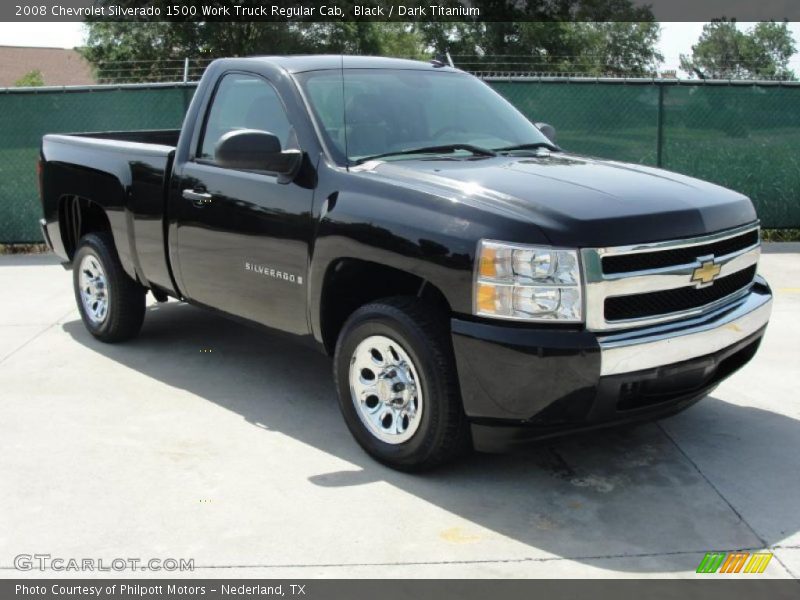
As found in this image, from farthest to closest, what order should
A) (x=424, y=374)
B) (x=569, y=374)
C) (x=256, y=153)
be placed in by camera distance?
(x=256, y=153) → (x=424, y=374) → (x=569, y=374)

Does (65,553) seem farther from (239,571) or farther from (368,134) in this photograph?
(368,134)

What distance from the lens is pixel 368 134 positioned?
5180mm

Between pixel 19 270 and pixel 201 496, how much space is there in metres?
6.54

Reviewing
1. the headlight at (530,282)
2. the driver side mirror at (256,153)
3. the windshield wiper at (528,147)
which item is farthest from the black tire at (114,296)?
the headlight at (530,282)

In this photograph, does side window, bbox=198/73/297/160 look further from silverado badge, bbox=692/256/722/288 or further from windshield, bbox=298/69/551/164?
silverado badge, bbox=692/256/722/288

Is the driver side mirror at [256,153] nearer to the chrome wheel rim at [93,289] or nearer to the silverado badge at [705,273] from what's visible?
the silverado badge at [705,273]

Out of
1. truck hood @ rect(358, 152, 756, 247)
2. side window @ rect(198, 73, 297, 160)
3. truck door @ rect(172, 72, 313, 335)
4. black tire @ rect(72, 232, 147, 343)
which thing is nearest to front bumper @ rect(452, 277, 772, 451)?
truck hood @ rect(358, 152, 756, 247)

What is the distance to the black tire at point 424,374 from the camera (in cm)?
429

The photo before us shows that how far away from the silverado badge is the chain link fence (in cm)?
714

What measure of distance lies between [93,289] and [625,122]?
22.3ft

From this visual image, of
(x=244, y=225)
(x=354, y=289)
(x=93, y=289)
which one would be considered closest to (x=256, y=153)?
(x=244, y=225)

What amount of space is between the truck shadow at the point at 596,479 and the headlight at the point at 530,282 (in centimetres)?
67

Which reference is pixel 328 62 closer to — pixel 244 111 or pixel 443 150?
pixel 244 111

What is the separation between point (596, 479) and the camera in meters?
4.58
